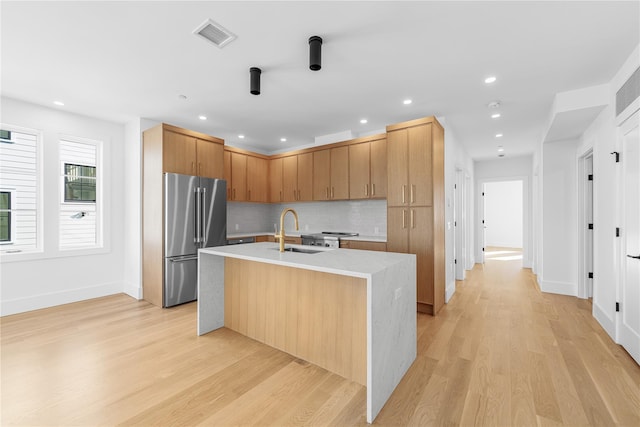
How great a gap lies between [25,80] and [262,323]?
142 inches

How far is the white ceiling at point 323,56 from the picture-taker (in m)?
2.02

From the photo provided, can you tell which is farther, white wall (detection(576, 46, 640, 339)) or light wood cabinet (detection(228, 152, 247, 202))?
light wood cabinet (detection(228, 152, 247, 202))

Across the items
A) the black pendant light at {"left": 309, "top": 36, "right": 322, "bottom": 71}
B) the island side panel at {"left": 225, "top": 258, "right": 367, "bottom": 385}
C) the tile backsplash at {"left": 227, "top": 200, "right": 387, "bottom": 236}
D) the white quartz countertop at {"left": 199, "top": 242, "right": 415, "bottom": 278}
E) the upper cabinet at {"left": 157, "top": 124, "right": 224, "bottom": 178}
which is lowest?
the island side panel at {"left": 225, "top": 258, "right": 367, "bottom": 385}

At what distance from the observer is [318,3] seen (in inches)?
75.9

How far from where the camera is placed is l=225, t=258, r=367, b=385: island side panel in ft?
7.08

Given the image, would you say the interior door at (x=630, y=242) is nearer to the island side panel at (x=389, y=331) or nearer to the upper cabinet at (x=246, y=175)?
the island side panel at (x=389, y=331)

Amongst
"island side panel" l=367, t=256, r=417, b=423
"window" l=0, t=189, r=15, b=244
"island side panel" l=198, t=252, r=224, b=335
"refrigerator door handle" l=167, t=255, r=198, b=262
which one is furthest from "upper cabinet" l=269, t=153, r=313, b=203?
"window" l=0, t=189, r=15, b=244

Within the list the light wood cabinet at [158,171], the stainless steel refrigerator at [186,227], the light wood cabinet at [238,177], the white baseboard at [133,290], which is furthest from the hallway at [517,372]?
the white baseboard at [133,290]

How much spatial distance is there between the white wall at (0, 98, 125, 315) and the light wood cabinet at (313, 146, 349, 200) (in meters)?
3.14

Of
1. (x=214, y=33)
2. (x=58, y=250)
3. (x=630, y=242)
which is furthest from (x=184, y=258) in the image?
(x=630, y=242)

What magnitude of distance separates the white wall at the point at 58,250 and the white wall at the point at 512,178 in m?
7.80

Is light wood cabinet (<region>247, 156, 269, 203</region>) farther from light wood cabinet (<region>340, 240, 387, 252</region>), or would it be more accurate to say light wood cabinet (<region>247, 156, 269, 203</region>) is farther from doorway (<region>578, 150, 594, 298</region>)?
doorway (<region>578, 150, 594, 298</region>)

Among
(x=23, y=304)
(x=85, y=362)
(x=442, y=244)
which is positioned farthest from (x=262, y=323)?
(x=23, y=304)

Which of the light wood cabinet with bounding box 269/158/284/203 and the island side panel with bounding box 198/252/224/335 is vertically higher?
the light wood cabinet with bounding box 269/158/284/203
